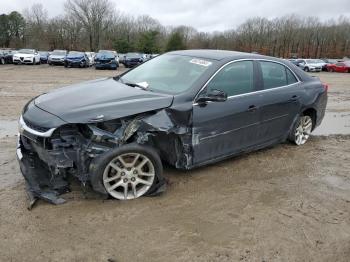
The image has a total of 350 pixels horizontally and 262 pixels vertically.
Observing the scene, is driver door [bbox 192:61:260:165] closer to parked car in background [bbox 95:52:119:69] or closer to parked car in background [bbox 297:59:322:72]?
parked car in background [bbox 95:52:119:69]

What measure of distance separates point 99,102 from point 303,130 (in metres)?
3.90

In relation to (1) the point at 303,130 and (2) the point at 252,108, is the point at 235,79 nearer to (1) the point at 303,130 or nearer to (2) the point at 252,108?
(2) the point at 252,108

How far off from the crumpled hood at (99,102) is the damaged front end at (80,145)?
0.30 feet

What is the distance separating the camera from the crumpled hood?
154 inches

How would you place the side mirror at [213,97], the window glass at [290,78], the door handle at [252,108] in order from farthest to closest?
the window glass at [290,78], the door handle at [252,108], the side mirror at [213,97]

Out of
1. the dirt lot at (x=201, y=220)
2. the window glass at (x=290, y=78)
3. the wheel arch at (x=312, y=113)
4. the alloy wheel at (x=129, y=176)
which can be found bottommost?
the dirt lot at (x=201, y=220)

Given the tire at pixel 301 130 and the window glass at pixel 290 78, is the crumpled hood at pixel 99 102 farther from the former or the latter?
the tire at pixel 301 130

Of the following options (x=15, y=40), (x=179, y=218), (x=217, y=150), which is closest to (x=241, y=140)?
(x=217, y=150)

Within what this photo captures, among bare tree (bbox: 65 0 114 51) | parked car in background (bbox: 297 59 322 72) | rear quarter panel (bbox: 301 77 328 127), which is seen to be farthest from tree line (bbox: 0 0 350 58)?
rear quarter panel (bbox: 301 77 328 127)

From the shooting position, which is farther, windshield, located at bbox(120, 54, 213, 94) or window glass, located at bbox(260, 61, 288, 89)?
window glass, located at bbox(260, 61, 288, 89)

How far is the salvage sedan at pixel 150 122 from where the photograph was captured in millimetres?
3928

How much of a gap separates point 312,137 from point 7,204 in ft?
18.3

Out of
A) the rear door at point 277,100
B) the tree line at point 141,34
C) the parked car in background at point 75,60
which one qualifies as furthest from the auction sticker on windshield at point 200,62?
the tree line at point 141,34

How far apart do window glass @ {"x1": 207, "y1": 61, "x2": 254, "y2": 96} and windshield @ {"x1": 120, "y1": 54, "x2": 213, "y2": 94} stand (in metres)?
0.21
